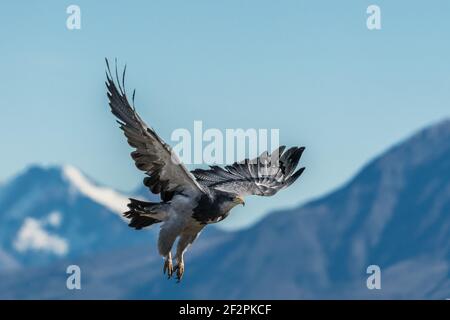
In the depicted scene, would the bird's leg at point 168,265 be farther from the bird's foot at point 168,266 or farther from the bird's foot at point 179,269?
the bird's foot at point 179,269

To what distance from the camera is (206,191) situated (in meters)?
27.7

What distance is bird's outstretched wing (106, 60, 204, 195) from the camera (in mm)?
26859

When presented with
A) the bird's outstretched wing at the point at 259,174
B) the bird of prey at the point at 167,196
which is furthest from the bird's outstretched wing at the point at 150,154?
the bird's outstretched wing at the point at 259,174

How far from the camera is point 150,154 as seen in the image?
89.5 feet

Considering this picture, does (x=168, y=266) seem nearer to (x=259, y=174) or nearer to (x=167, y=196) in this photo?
(x=167, y=196)

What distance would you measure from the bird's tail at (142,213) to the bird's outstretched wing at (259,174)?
326 centimetres

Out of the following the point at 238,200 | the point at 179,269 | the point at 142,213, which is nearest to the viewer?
the point at 179,269

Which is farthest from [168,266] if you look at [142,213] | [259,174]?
[259,174]

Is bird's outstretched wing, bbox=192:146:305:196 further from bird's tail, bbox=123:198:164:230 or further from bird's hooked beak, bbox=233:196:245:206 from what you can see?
bird's hooked beak, bbox=233:196:245:206

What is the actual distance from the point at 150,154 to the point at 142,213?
1295mm

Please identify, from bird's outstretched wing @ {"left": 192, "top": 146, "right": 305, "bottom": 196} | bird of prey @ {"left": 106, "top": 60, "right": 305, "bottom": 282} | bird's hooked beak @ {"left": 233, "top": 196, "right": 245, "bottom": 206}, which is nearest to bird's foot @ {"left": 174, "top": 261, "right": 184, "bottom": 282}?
bird of prey @ {"left": 106, "top": 60, "right": 305, "bottom": 282}
